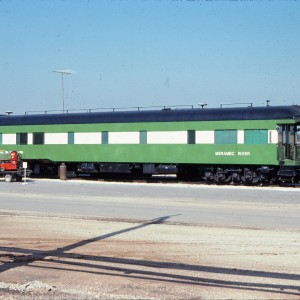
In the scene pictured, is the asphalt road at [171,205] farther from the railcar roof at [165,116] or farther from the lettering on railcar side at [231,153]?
the railcar roof at [165,116]

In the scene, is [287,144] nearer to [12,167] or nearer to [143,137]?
[143,137]

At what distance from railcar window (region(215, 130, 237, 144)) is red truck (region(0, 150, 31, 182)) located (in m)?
11.7

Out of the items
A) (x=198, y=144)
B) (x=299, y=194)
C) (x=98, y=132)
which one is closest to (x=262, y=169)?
(x=198, y=144)

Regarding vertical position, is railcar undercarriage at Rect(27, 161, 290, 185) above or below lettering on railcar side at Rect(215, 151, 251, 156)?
below

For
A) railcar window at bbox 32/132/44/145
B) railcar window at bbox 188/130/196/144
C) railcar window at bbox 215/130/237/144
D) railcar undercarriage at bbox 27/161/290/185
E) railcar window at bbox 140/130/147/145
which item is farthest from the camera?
railcar window at bbox 32/132/44/145

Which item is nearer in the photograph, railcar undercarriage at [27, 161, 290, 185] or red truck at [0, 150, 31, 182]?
railcar undercarriage at [27, 161, 290, 185]

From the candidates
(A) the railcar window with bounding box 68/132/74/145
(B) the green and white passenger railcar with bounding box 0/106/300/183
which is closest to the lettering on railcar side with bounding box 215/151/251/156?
(B) the green and white passenger railcar with bounding box 0/106/300/183

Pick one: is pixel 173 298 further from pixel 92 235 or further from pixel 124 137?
pixel 124 137

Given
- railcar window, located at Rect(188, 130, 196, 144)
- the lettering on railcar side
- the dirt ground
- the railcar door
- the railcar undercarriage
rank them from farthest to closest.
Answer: railcar window, located at Rect(188, 130, 196, 144) → the railcar undercarriage → the lettering on railcar side → the railcar door → the dirt ground

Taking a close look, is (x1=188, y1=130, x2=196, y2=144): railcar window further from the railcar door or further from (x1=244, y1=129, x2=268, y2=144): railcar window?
the railcar door

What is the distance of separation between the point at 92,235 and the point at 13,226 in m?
2.48

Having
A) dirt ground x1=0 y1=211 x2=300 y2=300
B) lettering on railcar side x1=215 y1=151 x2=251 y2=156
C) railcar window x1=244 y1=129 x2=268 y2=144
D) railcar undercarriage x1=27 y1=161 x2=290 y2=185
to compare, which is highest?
railcar window x1=244 y1=129 x2=268 y2=144

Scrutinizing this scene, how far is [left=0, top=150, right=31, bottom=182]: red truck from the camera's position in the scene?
35281 mm

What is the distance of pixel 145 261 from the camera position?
10.1m
